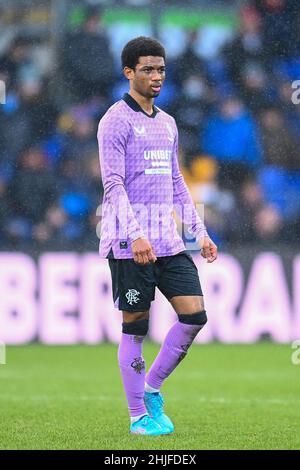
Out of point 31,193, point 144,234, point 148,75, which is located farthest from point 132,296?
point 31,193

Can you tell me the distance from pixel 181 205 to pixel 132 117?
0.62m

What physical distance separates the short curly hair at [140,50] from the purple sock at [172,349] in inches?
55.3

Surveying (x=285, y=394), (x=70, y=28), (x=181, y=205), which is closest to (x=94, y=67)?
(x=70, y=28)

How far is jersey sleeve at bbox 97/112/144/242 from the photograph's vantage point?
582cm

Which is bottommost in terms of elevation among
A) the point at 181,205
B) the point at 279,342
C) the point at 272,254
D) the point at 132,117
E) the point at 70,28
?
the point at 279,342

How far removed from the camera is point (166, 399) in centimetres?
789

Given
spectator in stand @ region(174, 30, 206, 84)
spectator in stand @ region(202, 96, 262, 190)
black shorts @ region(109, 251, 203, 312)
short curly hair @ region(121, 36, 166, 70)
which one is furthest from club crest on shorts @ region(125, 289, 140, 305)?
spectator in stand @ region(174, 30, 206, 84)

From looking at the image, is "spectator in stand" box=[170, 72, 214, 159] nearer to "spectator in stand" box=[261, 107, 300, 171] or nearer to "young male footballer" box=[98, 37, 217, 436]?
"spectator in stand" box=[261, 107, 300, 171]

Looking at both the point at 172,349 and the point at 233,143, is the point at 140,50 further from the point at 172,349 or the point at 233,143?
the point at 233,143

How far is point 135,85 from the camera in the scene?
6105mm

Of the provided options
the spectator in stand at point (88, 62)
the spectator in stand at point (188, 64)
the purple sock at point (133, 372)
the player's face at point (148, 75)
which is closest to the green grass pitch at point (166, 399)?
the purple sock at point (133, 372)

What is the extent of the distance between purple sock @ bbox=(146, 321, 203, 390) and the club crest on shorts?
0.96 ft

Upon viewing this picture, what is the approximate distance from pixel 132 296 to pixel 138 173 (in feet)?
2.13

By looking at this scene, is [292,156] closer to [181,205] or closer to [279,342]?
[279,342]
